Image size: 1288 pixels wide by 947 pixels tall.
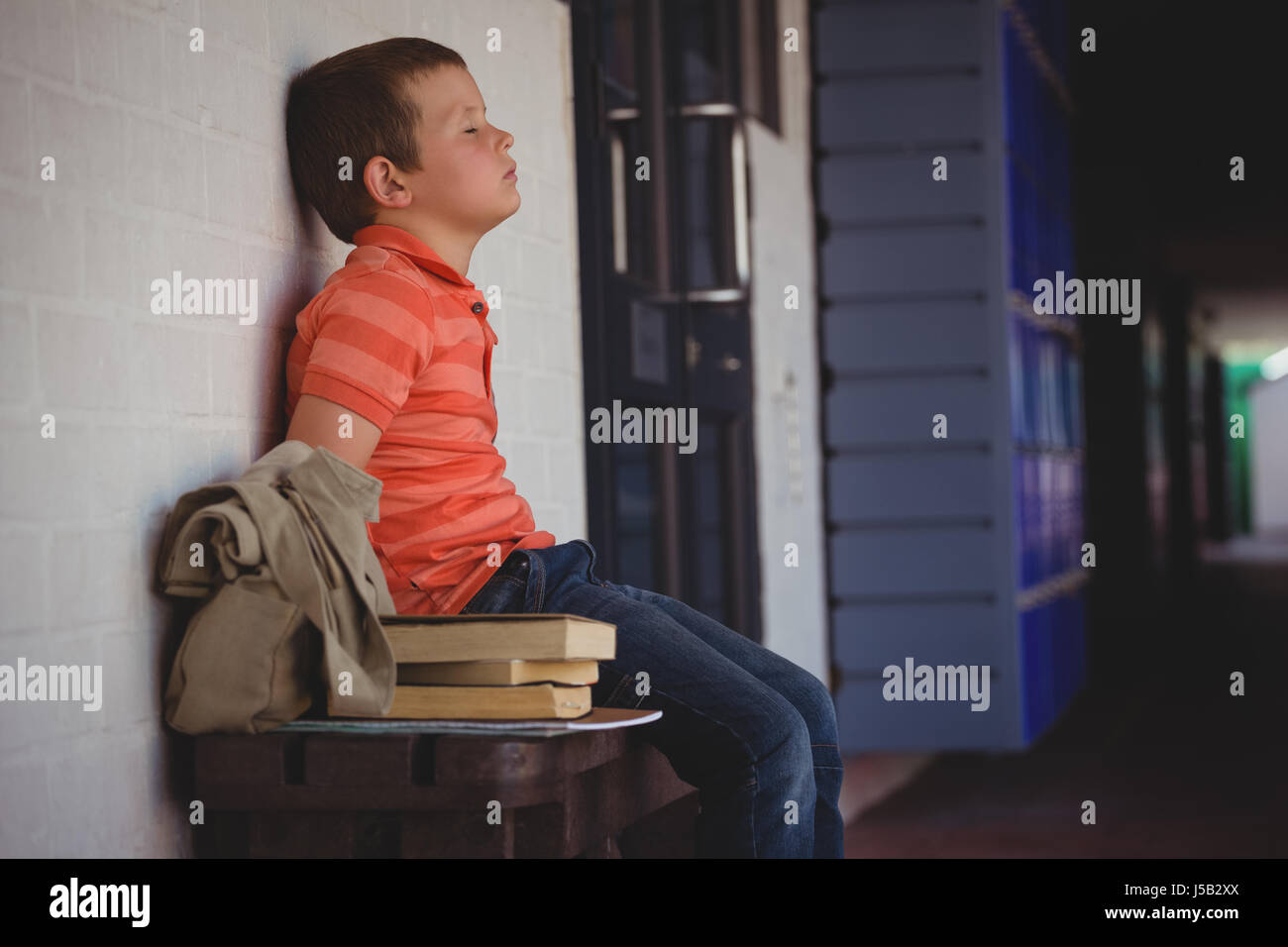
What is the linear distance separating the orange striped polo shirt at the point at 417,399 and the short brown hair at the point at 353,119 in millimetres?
67

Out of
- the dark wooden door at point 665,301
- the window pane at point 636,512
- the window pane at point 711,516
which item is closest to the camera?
the dark wooden door at point 665,301

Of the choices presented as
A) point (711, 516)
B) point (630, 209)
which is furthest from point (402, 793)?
point (711, 516)

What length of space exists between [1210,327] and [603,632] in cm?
1821

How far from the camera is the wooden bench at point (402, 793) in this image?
48.0 inches

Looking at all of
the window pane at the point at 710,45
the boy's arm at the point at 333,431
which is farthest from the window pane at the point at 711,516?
the boy's arm at the point at 333,431

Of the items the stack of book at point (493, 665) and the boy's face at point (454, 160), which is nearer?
the stack of book at point (493, 665)

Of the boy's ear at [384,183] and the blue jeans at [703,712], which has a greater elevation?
the boy's ear at [384,183]

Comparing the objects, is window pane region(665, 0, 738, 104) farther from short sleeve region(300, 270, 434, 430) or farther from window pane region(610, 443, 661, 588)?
short sleeve region(300, 270, 434, 430)

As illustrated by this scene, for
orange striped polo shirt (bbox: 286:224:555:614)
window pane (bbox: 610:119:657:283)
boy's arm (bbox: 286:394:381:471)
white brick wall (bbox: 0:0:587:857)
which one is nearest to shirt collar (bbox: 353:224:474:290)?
orange striped polo shirt (bbox: 286:224:555:614)

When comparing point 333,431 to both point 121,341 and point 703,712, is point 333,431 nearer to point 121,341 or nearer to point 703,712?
point 121,341

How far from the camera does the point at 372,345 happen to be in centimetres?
144

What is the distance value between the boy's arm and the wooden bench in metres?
0.27

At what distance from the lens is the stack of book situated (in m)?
1.26

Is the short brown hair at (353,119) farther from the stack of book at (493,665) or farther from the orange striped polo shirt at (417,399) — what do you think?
the stack of book at (493,665)
